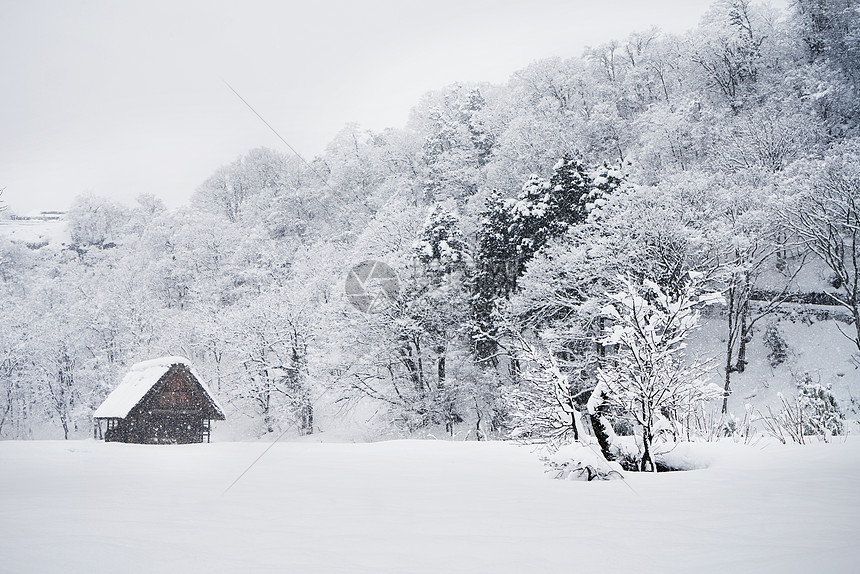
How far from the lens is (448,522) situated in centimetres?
319

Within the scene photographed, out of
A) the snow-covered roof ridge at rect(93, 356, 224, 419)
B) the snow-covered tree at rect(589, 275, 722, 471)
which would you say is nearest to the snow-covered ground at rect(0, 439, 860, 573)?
the snow-covered tree at rect(589, 275, 722, 471)

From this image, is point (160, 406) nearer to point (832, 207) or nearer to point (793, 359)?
point (793, 359)

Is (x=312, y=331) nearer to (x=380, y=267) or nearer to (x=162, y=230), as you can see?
(x=380, y=267)

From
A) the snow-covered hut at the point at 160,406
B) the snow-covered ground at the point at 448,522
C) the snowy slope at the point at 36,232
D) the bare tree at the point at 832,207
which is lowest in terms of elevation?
the snow-covered hut at the point at 160,406

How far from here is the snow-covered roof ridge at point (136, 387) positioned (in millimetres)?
23766

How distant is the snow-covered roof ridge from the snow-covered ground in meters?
21.2

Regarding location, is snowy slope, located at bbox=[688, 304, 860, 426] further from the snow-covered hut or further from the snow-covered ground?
the snow-covered hut

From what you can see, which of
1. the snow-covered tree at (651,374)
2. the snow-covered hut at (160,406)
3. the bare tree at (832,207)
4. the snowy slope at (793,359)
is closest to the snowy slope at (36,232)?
the snow-covered hut at (160,406)

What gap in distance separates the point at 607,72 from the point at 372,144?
2300 centimetres

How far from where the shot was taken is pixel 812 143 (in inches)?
1025

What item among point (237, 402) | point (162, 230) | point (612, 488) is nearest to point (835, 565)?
point (612, 488)

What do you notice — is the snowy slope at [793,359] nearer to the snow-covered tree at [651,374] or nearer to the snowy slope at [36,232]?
the snow-covered tree at [651,374]

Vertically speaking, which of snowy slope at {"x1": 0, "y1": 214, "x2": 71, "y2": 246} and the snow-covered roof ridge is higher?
snowy slope at {"x1": 0, "y1": 214, "x2": 71, "y2": 246}

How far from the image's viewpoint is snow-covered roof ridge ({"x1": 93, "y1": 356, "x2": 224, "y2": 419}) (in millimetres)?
23766
